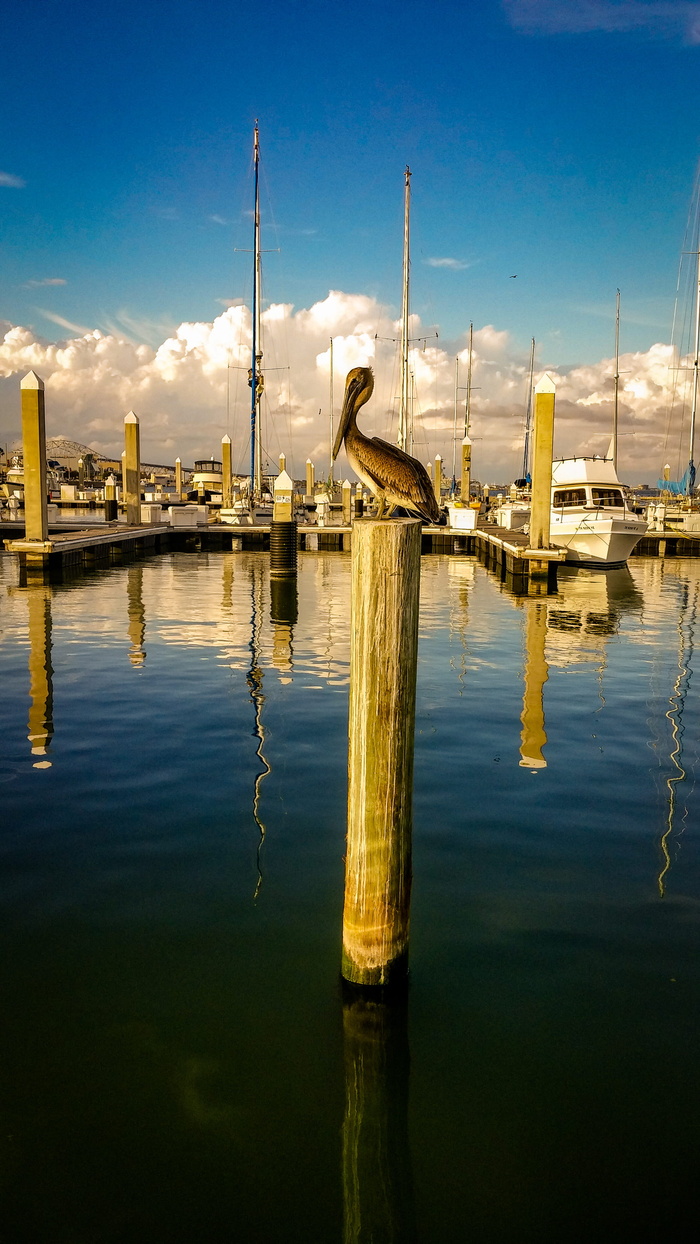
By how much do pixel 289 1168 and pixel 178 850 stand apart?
299 cm

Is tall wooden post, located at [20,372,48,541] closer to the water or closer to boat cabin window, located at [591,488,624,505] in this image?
the water

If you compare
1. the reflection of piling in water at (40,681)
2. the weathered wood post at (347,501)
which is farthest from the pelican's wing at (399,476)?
the weathered wood post at (347,501)

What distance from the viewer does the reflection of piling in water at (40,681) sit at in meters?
8.95

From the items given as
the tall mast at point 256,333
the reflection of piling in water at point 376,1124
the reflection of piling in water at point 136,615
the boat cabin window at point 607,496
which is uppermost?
the tall mast at point 256,333

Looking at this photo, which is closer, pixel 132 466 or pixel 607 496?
pixel 607 496

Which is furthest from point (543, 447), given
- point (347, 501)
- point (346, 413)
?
point (347, 501)

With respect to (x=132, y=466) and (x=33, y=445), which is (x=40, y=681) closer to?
(x=33, y=445)

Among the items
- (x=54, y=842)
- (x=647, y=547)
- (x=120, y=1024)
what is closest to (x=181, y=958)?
(x=120, y=1024)

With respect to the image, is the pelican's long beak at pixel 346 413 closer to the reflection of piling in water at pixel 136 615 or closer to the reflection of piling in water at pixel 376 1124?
the reflection of piling in water at pixel 376 1124

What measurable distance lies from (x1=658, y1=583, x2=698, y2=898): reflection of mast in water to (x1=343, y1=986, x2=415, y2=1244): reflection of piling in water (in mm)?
2433

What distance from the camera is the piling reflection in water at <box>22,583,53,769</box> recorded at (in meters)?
8.88

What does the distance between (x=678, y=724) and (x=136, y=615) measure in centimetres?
1208

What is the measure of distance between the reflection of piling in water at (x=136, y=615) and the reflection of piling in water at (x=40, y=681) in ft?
4.58

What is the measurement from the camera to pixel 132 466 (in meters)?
37.4
